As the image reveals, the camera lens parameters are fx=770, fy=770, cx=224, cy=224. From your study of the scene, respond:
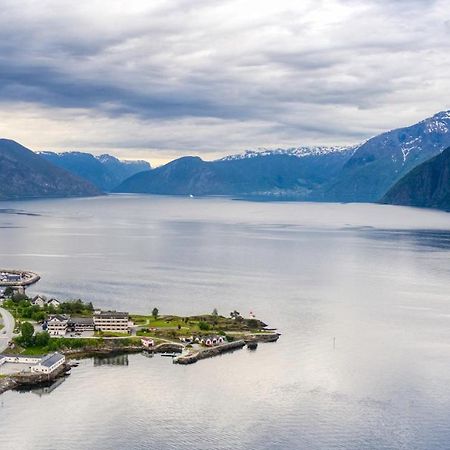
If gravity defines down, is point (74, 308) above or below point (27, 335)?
above

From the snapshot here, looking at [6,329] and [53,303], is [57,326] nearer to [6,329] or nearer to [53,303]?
[6,329]

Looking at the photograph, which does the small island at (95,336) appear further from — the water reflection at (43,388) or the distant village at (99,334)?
the water reflection at (43,388)

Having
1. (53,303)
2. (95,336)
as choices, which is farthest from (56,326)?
(53,303)

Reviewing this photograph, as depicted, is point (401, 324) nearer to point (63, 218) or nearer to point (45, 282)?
point (45, 282)

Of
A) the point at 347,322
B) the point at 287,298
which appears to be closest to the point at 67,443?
the point at 347,322

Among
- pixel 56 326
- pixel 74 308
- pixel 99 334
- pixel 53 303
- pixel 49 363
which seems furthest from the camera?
pixel 53 303

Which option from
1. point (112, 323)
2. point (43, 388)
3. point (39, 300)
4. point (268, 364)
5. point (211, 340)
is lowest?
point (43, 388)
